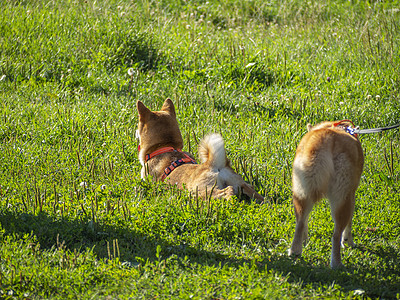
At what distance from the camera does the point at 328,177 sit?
4035mm

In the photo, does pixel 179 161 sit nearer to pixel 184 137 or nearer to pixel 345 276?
pixel 184 137

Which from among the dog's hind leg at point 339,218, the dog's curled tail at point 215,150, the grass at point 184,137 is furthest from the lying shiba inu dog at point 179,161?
the dog's hind leg at point 339,218

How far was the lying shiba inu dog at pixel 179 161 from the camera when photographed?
552cm

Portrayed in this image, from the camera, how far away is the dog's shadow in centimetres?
399

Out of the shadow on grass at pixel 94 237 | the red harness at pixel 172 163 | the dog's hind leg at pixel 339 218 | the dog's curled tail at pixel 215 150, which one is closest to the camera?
the dog's hind leg at pixel 339 218

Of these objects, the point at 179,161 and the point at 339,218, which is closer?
the point at 339,218

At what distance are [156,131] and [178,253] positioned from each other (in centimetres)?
230

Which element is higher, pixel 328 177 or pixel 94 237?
pixel 328 177

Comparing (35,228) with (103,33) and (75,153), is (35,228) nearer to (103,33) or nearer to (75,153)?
(75,153)

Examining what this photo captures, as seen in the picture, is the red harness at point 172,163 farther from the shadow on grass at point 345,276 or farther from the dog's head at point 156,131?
the shadow on grass at point 345,276

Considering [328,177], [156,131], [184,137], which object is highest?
[328,177]

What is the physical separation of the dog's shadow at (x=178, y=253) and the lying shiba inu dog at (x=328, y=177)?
8.0 inches

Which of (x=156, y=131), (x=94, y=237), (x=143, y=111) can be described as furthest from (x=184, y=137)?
(x=94, y=237)

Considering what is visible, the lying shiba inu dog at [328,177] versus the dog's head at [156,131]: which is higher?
the lying shiba inu dog at [328,177]
